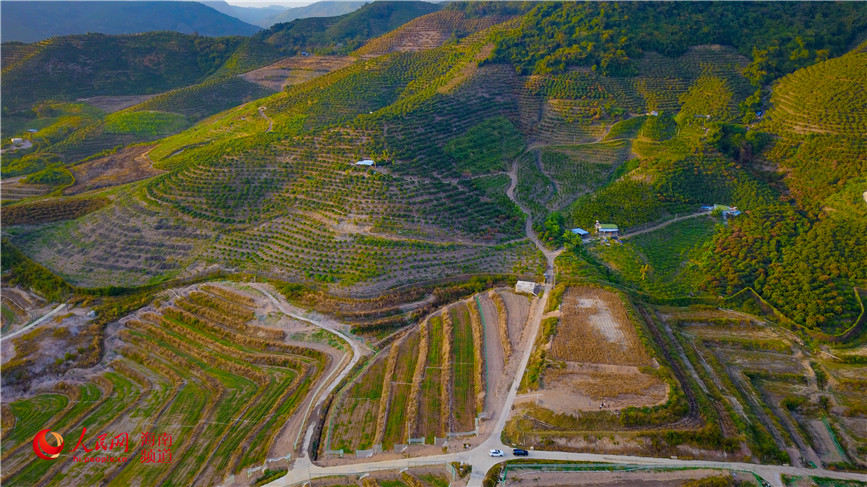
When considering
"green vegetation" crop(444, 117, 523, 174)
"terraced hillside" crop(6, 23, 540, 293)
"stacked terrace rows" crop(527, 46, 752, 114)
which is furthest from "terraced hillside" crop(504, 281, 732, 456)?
"stacked terrace rows" crop(527, 46, 752, 114)

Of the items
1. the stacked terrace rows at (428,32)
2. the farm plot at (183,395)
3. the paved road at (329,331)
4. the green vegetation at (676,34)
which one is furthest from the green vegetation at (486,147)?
the stacked terrace rows at (428,32)

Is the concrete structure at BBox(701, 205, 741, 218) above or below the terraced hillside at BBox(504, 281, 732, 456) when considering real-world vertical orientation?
above

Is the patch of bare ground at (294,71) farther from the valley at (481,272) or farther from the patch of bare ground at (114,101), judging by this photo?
the patch of bare ground at (114,101)

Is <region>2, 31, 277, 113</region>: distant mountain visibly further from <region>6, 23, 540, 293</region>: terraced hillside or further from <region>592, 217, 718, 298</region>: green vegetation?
<region>592, 217, 718, 298</region>: green vegetation

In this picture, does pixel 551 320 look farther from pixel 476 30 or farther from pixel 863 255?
pixel 476 30

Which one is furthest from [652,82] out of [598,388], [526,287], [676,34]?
[598,388]
